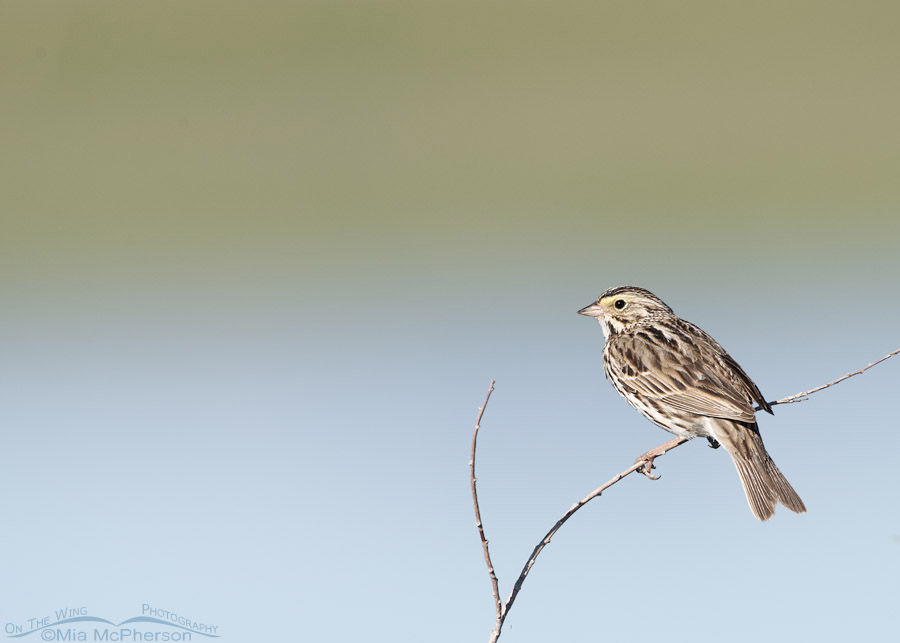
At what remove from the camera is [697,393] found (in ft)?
17.1

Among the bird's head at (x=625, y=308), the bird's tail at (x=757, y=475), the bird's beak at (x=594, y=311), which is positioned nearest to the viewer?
the bird's tail at (x=757, y=475)

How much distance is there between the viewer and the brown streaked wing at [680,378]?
512cm

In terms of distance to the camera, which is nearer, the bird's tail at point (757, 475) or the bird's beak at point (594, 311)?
the bird's tail at point (757, 475)

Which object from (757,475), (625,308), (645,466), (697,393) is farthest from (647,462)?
(625,308)

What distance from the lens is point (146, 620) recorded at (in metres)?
5.45

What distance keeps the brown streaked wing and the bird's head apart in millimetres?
323

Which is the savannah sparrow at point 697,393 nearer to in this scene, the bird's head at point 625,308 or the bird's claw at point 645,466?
the bird's claw at point 645,466

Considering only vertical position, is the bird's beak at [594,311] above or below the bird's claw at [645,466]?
above

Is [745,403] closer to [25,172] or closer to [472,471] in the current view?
[472,471]

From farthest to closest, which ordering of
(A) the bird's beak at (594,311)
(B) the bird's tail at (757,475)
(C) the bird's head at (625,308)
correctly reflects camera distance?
(A) the bird's beak at (594,311) < (C) the bird's head at (625,308) < (B) the bird's tail at (757,475)

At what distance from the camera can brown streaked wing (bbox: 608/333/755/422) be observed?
512 cm

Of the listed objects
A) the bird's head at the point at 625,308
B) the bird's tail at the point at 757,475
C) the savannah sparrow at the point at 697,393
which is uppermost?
the bird's head at the point at 625,308

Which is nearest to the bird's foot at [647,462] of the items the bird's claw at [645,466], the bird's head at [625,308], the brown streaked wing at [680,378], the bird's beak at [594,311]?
the bird's claw at [645,466]

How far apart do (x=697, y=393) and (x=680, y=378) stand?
0.14 metres
